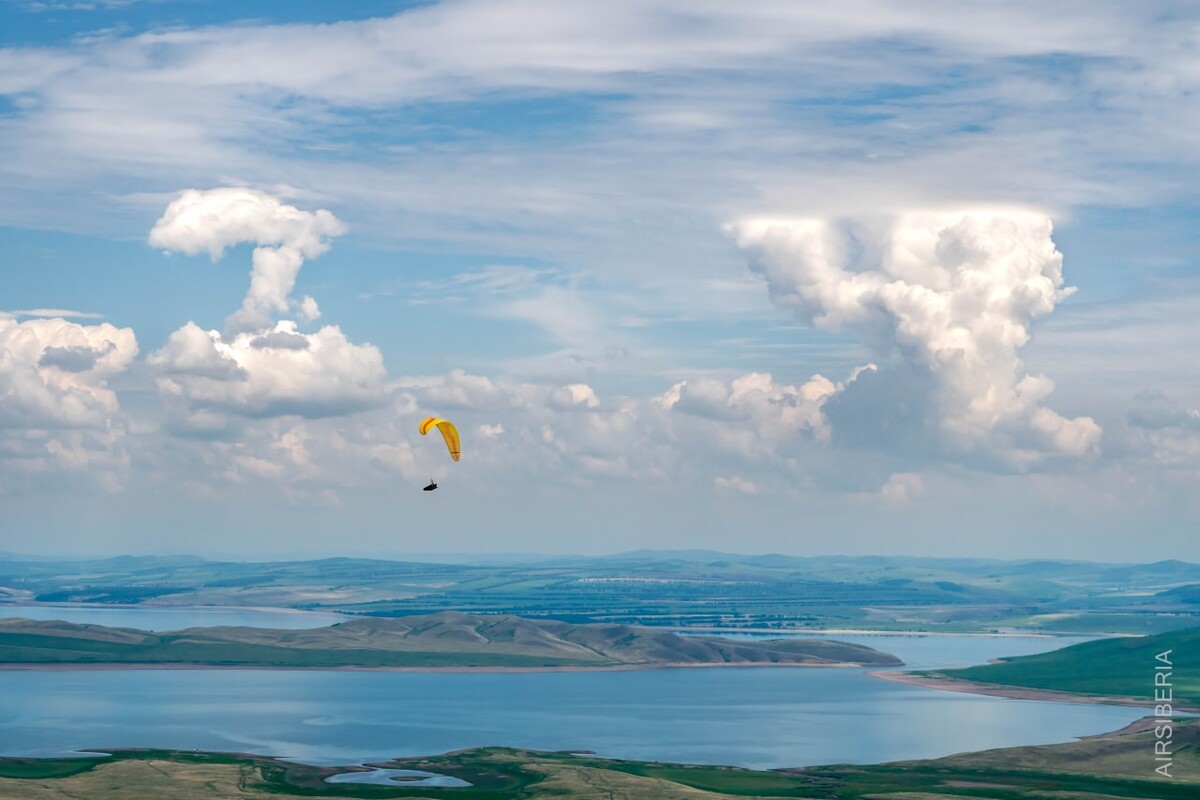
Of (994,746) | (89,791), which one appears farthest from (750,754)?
(89,791)

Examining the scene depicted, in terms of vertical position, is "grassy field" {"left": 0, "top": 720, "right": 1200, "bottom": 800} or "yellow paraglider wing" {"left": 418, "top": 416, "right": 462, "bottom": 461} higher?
"yellow paraglider wing" {"left": 418, "top": 416, "right": 462, "bottom": 461}

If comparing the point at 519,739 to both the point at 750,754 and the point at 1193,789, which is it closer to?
the point at 750,754

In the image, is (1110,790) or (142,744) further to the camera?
(142,744)

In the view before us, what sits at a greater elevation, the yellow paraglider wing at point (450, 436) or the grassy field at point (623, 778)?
the yellow paraglider wing at point (450, 436)

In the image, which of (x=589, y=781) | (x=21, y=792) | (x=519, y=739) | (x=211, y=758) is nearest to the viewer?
(x=21, y=792)

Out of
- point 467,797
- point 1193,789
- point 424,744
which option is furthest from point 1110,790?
point 424,744

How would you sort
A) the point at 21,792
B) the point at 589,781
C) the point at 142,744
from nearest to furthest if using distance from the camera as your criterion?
the point at 21,792, the point at 589,781, the point at 142,744

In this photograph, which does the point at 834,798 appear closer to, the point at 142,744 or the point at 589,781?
the point at 589,781
